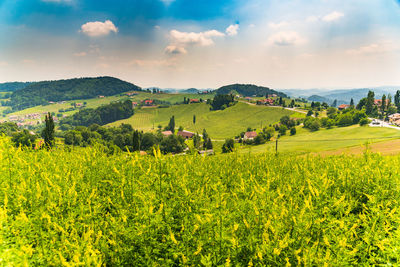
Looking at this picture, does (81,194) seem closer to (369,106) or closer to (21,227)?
(21,227)

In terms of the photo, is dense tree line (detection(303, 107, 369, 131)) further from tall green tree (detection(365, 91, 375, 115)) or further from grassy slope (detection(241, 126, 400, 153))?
grassy slope (detection(241, 126, 400, 153))

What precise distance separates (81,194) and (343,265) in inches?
233

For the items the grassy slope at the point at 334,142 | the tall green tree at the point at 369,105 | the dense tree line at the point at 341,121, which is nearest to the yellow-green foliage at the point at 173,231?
the grassy slope at the point at 334,142

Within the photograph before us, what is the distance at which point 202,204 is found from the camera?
16.5ft

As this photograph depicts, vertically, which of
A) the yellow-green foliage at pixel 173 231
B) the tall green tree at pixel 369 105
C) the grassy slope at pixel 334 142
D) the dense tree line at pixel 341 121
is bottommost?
the grassy slope at pixel 334 142

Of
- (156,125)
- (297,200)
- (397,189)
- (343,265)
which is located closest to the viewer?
(343,265)

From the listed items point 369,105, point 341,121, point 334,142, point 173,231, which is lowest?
point 334,142

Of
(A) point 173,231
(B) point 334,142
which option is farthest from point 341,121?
(A) point 173,231

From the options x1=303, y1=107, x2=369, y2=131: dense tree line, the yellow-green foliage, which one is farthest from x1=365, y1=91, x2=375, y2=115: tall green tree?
the yellow-green foliage

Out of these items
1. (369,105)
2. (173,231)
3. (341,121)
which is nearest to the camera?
(173,231)

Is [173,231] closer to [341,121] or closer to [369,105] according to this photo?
[341,121]

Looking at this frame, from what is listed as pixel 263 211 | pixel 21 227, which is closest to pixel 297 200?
pixel 263 211

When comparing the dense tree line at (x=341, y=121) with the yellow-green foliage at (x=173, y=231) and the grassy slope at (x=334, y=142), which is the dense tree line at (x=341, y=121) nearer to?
the grassy slope at (x=334, y=142)

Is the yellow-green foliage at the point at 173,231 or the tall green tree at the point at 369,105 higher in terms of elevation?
the tall green tree at the point at 369,105
